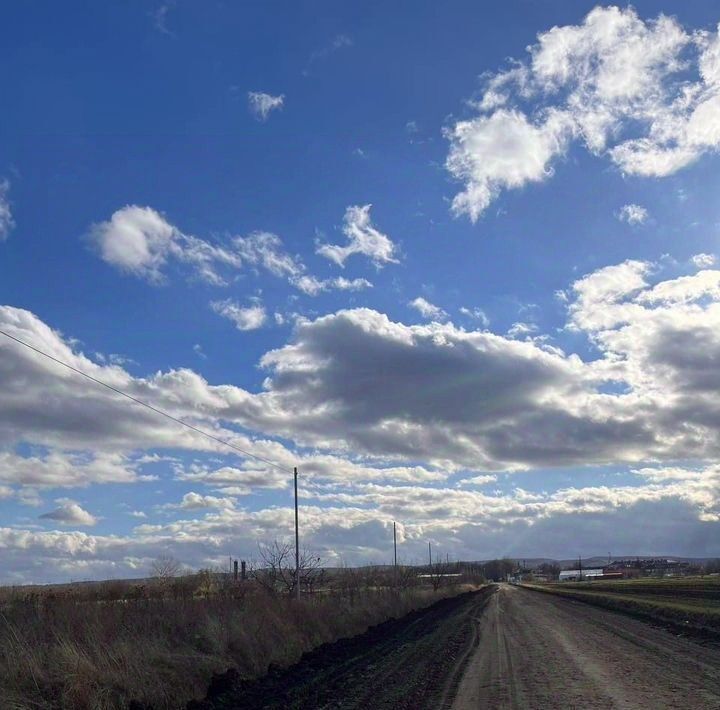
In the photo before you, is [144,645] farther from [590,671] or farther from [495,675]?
[590,671]

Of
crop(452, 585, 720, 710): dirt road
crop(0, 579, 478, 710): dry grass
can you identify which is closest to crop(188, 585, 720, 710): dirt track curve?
crop(452, 585, 720, 710): dirt road

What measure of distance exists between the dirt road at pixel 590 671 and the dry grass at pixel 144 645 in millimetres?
5172

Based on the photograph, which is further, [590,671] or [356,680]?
[590,671]

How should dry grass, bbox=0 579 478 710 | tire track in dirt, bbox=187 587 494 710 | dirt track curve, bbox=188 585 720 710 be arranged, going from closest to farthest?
dry grass, bbox=0 579 478 710, dirt track curve, bbox=188 585 720 710, tire track in dirt, bbox=187 587 494 710

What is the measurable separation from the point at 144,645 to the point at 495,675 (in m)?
7.39

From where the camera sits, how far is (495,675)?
54.2ft

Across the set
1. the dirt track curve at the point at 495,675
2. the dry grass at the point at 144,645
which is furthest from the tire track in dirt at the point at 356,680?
the dry grass at the point at 144,645

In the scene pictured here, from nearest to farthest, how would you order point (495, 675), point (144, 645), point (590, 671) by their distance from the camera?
point (144, 645), point (495, 675), point (590, 671)

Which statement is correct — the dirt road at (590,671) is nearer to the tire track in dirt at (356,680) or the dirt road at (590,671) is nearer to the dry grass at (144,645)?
the tire track in dirt at (356,680)

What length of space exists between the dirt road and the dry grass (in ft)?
17.0

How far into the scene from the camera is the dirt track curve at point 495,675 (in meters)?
13.2

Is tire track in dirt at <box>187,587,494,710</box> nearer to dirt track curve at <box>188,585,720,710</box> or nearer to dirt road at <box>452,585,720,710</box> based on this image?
dirt track curve at <box>188,585,720,710</box>

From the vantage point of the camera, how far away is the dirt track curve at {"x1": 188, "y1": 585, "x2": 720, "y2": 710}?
43.2 ft

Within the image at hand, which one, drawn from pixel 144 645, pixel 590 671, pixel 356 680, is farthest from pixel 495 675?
pixel 144 645
